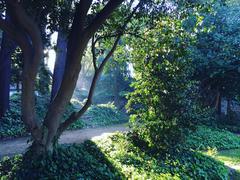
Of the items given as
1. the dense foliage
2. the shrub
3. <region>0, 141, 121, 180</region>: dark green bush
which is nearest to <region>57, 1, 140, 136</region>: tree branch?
<region>0, 141, 121, 180</region>: dark green bush

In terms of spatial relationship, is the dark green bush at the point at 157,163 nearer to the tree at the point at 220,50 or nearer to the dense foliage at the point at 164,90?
the dense foliage at the point at 164,90

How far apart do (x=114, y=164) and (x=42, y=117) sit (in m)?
7.75

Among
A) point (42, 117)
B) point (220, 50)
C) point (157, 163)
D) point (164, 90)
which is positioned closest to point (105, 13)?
point (164, 90)

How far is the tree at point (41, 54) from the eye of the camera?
5.02 meters

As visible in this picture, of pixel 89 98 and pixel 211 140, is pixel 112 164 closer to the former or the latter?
pixel 89 98

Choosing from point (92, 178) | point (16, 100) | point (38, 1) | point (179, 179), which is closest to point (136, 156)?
point (179, 179)

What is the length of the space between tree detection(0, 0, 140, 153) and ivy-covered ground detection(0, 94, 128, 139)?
17.9 feet

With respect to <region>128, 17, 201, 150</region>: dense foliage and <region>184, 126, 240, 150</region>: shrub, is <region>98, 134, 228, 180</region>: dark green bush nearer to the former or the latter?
<region>128, 17, 201, 150</region>: dense foliage

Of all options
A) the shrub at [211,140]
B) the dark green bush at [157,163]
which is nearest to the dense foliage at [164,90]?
the dark green bush at [157,163]

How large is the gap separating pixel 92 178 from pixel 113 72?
19.6 meters

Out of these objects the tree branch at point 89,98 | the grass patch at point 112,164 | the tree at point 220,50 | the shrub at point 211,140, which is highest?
the tree at point 220,50

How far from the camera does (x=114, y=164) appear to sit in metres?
6.79

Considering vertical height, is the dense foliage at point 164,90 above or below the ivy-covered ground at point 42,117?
above

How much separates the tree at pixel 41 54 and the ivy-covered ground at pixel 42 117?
17.9ft
